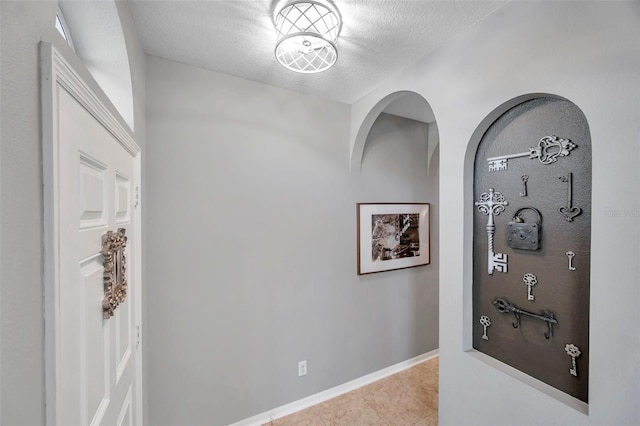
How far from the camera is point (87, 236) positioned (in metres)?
0.70

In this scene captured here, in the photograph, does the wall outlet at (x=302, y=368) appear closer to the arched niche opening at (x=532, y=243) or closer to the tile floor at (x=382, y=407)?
the tile floor at (x=382, y=407)

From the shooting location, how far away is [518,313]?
51.1 inches

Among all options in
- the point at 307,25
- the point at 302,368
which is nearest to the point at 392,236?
the point at 302,368

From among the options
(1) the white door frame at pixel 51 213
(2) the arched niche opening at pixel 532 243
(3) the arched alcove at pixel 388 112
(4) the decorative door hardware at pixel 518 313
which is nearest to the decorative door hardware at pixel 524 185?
(2) the arched niche opening at pixel 532 243

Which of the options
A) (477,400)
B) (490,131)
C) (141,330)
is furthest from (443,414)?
(141,330)

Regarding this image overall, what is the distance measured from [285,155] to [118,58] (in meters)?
1.09

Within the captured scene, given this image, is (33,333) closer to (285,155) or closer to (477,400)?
(285,155)

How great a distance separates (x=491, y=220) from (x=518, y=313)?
1.56ft

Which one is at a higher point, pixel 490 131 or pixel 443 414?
pixel 490 131

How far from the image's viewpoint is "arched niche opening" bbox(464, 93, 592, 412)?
1096mm

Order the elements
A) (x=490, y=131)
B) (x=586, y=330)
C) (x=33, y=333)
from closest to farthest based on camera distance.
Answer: (x=33, y=333) < (x=586, y=330) < (x=490, y=131)

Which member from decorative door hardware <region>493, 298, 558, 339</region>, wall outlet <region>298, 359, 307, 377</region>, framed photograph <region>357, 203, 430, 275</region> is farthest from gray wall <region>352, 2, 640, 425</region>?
wall outlet <region>298, 359, 307, 377</region>

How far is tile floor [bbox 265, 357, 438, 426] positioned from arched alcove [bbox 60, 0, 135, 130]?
228cm

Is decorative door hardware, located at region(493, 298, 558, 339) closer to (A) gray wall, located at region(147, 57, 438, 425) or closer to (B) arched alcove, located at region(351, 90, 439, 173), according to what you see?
(A) gray wall, located at region(147, 57, 438, 425)
